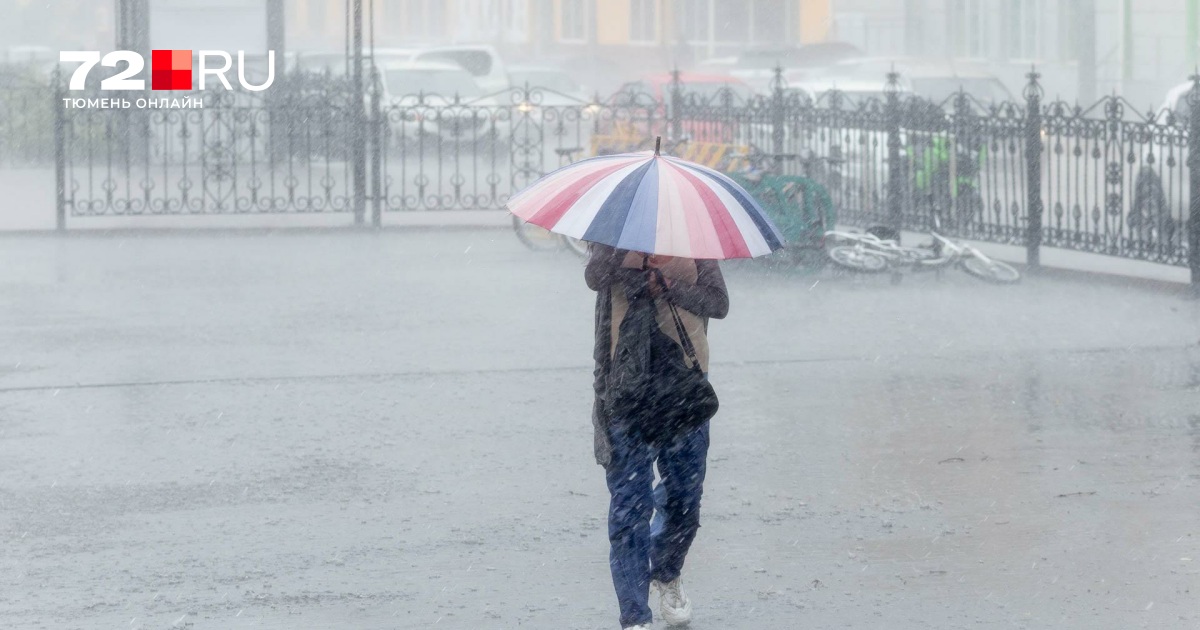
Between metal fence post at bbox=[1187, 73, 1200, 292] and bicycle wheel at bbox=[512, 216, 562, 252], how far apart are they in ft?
19.2

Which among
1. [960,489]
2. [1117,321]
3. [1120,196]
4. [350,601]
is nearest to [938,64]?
[1120,196]

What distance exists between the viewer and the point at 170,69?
25.4 m

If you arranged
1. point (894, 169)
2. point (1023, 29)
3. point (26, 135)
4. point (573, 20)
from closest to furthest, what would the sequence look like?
1. point (894, 169)
2. point (26, 135)
3. point (1023, 29)
4. point (573, 20)

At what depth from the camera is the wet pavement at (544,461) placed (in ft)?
17.9

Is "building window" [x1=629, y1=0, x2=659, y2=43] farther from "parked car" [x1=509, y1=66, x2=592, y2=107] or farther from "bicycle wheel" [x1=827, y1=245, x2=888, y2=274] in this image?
"bicycle wheel" [x1=827, y1=245, x2=888, y2=274]

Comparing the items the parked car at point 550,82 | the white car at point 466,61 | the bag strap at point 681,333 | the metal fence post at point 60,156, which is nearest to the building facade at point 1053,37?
the parked car at point 550,82

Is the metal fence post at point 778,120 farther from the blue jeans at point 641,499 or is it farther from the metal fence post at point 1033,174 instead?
the blue jeans at point 641,499

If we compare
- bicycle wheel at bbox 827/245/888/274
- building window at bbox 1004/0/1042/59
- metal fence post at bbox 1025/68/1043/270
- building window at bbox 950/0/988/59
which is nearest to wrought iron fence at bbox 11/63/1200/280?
metal fence post at bbox 1025/68/1043/270

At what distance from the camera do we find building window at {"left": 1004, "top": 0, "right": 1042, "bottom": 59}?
40906mm

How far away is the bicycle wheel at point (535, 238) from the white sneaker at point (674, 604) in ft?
34.5

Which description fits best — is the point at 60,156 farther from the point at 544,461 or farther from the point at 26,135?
the point at 544,461

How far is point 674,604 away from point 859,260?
8589mm

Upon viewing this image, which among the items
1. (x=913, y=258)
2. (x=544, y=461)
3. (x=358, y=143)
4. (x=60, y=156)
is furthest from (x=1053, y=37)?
(x=544, y=461)

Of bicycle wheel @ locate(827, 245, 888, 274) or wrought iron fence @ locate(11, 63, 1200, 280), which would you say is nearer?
wrought iron fence @ locate(11, 63, 1200, 280)
